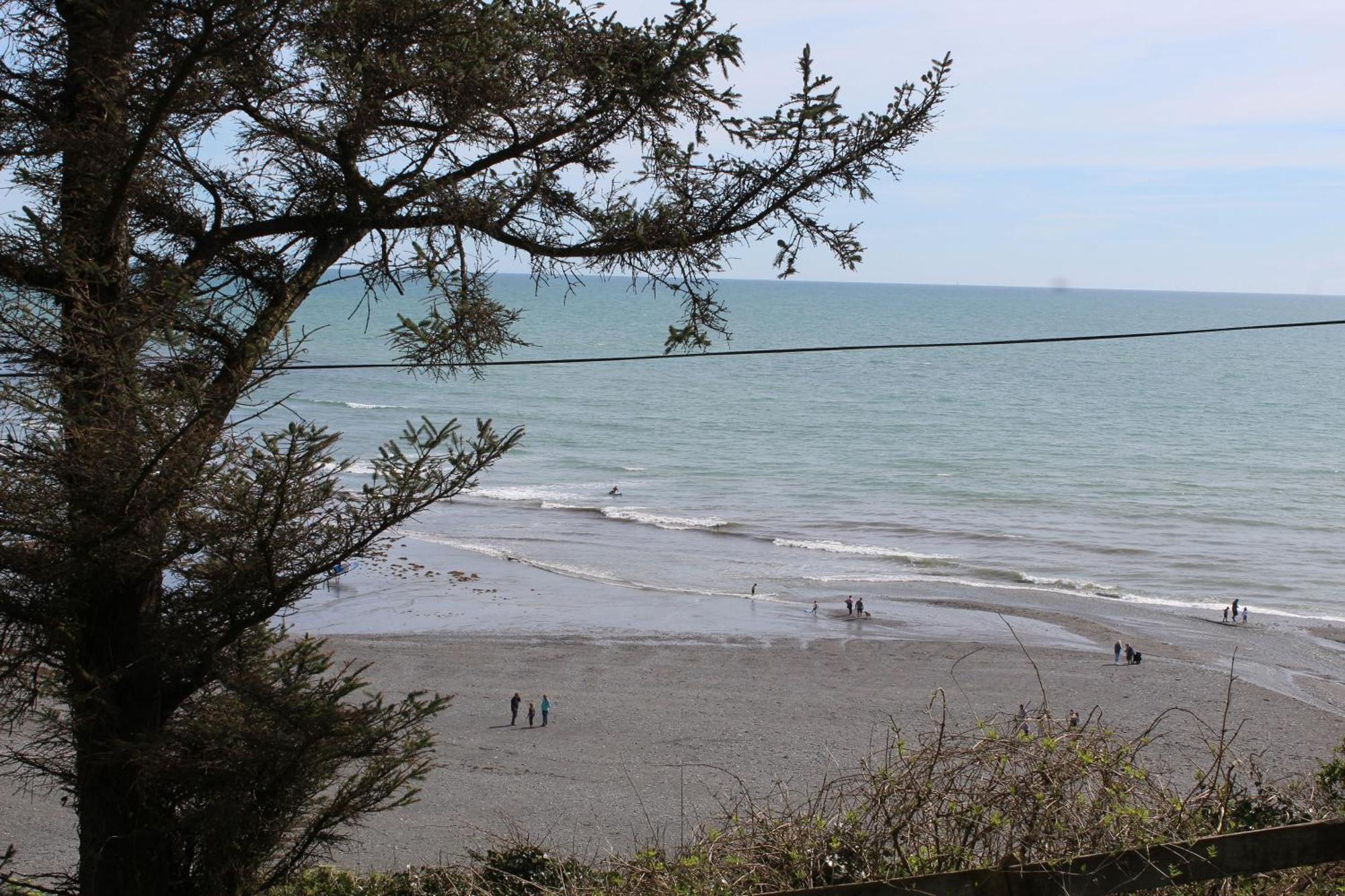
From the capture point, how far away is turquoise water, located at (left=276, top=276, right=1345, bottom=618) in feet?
103

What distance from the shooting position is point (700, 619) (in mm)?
26250

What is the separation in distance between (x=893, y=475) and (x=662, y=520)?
14.1m

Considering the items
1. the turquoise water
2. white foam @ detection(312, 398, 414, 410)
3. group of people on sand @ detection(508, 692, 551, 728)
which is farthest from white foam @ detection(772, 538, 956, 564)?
white foam @ detection(312, 398, 414, 410)

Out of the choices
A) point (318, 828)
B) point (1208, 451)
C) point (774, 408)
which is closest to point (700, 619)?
point (318, 828)

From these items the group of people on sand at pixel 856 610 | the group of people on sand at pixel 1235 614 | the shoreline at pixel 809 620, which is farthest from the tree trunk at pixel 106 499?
the group of people on sand at pixel 1235 614

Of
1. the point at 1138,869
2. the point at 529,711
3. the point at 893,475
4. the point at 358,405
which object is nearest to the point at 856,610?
the point at 529,711

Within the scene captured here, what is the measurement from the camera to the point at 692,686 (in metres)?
21.4

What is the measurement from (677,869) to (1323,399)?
91806 mm

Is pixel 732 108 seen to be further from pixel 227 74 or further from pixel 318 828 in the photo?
pixel 318 828

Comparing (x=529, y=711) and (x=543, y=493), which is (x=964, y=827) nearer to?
(x=529, y=711)

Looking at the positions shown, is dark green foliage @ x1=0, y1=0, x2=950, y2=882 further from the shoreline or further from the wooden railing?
the shoreline

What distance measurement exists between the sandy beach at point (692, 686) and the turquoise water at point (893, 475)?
2.57m

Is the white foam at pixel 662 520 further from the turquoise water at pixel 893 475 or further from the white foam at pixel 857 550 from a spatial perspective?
the white foam at pixel 857 550

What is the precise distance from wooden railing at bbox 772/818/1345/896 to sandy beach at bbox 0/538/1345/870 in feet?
31.7
